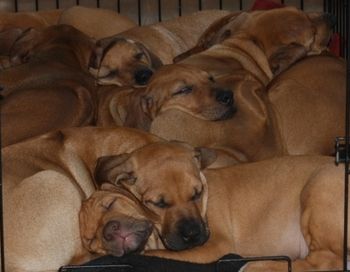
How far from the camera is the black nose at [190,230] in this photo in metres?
3.48

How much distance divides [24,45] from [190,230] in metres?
2.02

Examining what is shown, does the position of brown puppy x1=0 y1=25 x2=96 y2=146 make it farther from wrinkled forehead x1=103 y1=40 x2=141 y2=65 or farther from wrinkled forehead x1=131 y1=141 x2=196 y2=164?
wrinkled forehead x1=131 y1=141 x2=196 y2=164

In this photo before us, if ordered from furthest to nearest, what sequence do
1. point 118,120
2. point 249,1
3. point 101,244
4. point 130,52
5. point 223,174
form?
point 249,1 → point 130,52 → point 118,120 → point 223,174 → point 101,244

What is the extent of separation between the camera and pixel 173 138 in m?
4.39

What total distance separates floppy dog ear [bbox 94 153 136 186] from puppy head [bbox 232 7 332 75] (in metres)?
1.56

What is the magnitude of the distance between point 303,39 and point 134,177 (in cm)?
175

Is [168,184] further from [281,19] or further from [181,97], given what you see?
[281,19]

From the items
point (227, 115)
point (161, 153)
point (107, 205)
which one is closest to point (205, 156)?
point (161, 153)

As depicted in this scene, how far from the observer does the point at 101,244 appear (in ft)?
11.4

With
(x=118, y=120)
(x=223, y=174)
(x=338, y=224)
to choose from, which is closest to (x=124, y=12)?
(x=118, y=120)

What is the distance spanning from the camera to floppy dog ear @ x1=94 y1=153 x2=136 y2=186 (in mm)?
3621

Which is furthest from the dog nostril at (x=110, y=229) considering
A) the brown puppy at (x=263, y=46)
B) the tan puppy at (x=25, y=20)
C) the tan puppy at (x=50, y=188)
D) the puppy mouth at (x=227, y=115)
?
the tan puppy at (x=25, y=20)

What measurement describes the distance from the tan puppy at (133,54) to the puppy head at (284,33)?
53cm

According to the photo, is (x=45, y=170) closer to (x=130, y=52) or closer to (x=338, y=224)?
(x=338, y=224)
